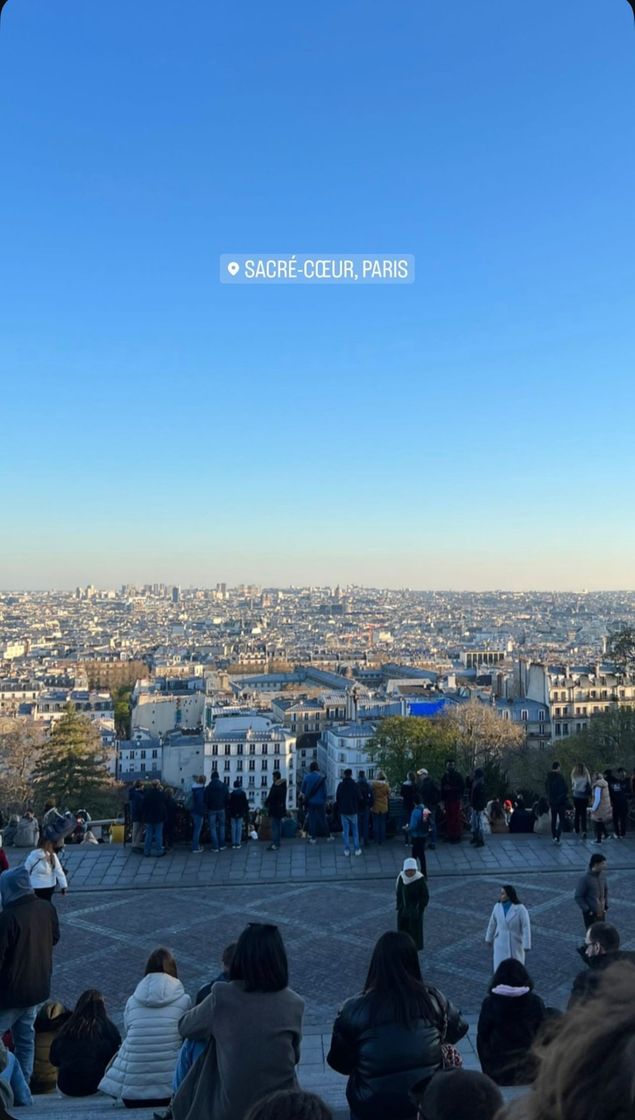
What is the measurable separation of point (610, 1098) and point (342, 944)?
21.1 feet

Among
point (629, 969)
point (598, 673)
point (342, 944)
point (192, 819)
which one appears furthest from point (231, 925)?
point (598, 673)

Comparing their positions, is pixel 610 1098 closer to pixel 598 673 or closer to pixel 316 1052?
pixel 316 1052

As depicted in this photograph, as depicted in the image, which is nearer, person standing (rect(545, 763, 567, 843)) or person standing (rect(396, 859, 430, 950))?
person standing (rect(396, 859, 430, 950))

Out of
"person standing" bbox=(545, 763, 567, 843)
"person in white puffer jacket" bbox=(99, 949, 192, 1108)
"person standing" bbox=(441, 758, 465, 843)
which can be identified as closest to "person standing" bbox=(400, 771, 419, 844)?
"person standing" bbox=(441, 758, 465, 843)

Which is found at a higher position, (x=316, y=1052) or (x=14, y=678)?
(x=316, y=1052)

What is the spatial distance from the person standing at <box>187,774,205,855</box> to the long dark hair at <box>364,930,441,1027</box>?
6613 mm

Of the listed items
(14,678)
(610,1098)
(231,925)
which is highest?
(610,1098)

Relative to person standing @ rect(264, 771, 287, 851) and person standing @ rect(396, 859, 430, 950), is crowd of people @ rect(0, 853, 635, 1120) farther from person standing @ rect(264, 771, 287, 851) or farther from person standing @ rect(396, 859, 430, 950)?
person standing @ rect(264, 771, 287, 851)

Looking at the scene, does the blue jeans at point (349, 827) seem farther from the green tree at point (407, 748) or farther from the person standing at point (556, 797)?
the green tree at point (407, 748)

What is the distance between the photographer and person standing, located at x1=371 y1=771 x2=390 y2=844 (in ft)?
31.0

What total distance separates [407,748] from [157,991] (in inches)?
1000

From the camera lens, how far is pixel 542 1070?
97cm

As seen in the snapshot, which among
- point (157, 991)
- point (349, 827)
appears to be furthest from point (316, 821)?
point (157, 991)

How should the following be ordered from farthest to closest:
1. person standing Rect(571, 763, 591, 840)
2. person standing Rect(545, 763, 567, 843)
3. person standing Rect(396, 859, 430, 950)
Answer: person standing Rect(571, 763, 591, 840)
person standing Rect(545, 763, 567, 843)
person standing Rect(396, 859, 430, 950)
